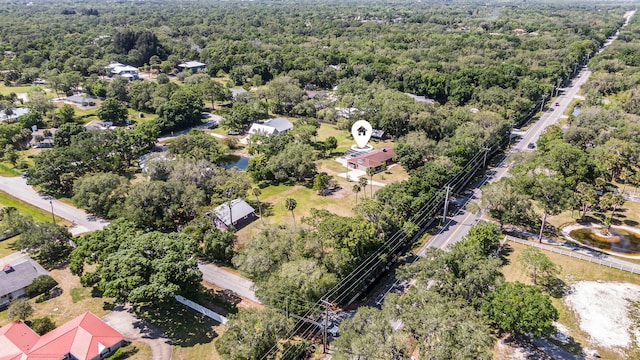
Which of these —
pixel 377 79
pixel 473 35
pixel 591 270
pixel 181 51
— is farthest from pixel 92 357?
pixel 473 35

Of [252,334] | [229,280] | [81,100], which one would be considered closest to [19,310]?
[229,280]

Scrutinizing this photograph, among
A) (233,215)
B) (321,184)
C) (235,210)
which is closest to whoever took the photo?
(233,215)

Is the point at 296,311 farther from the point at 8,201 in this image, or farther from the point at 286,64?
the point at 286,64

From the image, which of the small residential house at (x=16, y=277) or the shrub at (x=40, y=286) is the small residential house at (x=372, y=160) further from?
the small residential house at (x=16, y=277)

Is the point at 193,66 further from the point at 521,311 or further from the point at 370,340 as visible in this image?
the point at 521,311

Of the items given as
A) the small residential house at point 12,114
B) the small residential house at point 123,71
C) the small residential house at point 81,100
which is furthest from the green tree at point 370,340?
the small residential house at point 123,71

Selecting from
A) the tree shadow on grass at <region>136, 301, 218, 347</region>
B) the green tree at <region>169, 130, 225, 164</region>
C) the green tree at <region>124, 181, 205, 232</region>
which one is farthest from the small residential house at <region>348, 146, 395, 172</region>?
the tree shadow on grass at <region>136, 301, 218, 347</region>
